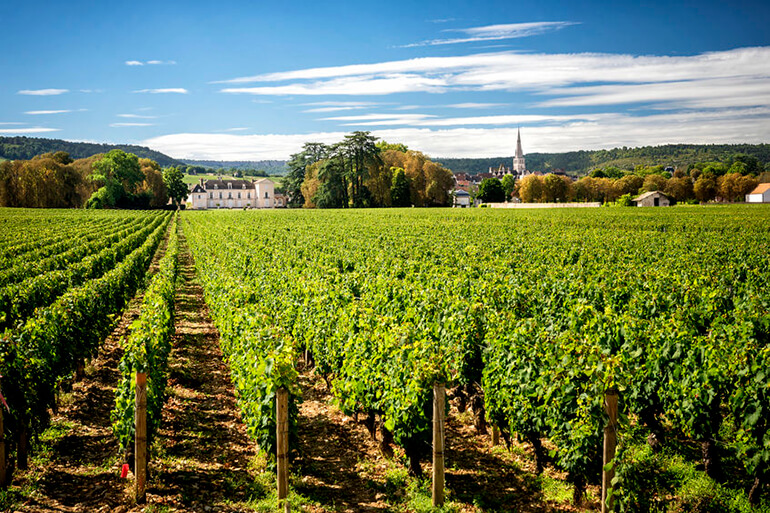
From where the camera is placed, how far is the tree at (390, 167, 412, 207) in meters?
107

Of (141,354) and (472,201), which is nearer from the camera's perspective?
(141,354)

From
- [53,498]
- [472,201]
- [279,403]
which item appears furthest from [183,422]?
[472,201]

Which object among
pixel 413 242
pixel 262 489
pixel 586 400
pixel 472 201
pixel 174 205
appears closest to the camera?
pixel 586 400

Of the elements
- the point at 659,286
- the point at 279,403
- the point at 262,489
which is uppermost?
the point at 659,286

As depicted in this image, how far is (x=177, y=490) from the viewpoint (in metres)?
6.99

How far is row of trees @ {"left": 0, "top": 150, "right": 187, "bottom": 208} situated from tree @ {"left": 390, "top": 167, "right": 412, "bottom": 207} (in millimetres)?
52435

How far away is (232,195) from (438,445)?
16421cm

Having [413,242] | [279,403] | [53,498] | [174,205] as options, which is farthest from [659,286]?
[174,205]

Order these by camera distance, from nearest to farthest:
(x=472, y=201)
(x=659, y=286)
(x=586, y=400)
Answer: (x=586, y=400) < (x=659, y=286) < (x=472, y=201)

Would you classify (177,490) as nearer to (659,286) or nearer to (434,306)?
(434,306)

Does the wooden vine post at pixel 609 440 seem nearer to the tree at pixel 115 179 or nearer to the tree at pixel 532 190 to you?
the tree at pixel 115 179

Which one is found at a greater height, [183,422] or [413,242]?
[413,242]

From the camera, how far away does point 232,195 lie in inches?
6417

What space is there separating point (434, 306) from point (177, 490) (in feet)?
18.2
